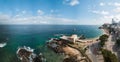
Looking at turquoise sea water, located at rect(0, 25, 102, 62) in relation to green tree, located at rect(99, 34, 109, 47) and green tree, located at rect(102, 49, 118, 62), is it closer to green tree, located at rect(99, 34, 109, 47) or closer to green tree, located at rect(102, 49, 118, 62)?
green tree, located at rect(99, 34, 109, 47)

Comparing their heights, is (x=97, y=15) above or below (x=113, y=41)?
above

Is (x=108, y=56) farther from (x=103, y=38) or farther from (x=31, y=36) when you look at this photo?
(x=31, y=36)

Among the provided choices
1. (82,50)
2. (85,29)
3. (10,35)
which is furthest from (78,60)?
(10,35)

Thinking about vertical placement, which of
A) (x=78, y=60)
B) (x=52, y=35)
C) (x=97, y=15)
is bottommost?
(x=78, y=60)

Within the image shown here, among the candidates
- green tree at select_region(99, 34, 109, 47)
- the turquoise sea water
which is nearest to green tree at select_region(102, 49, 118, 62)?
green tree at select_region(99, 34, 109, 47)

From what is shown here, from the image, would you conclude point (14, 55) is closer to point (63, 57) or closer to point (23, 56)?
point (23, 56)

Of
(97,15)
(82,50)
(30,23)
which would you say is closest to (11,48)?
(30,23)

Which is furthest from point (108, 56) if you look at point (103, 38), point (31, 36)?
point (31, 36)

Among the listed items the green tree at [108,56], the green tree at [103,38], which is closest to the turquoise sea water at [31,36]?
the green tree at [103,38]
